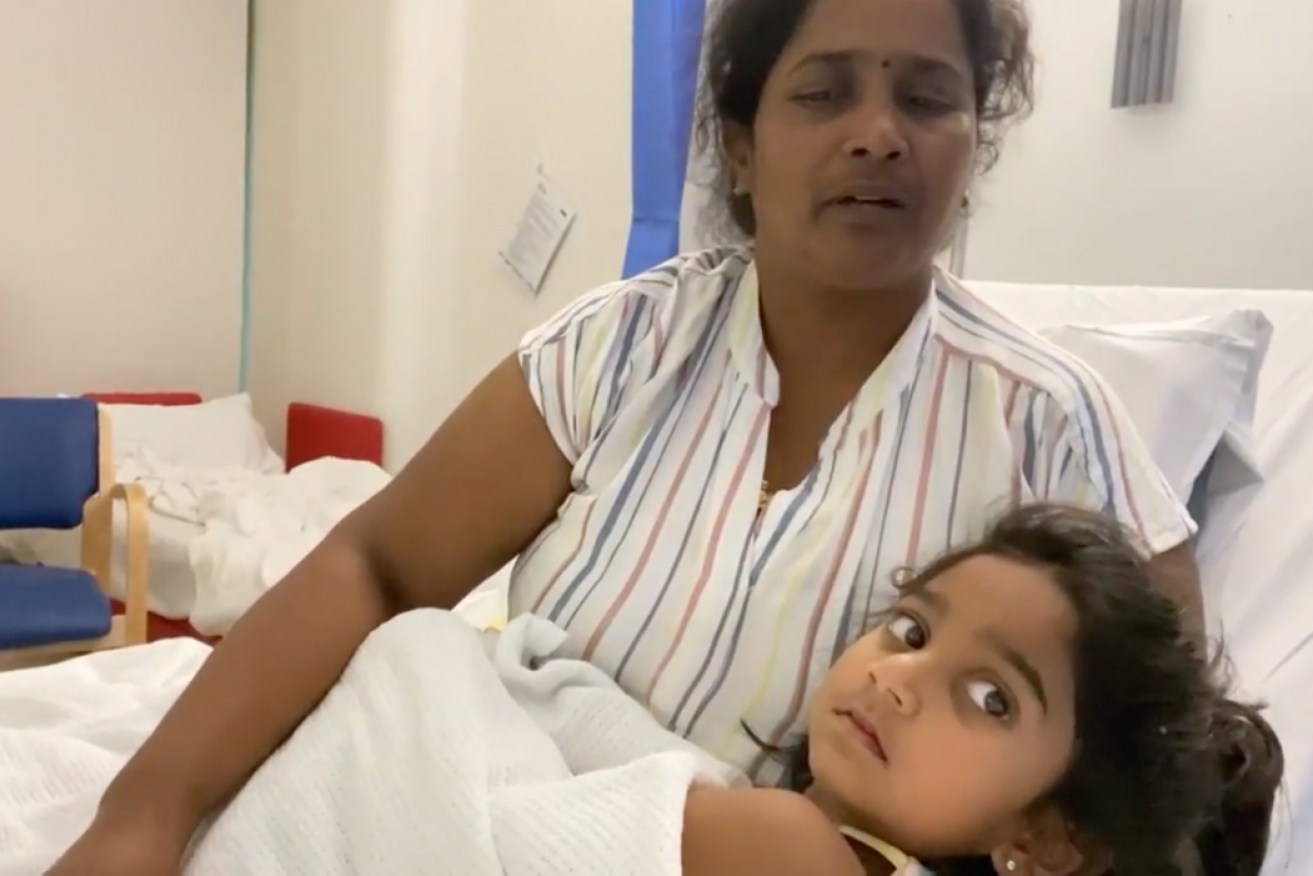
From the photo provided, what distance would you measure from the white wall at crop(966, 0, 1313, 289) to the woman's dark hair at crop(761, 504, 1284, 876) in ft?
3.61

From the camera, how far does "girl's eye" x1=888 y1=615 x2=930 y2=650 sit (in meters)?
0.85

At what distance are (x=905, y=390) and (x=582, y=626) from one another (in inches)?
11.8

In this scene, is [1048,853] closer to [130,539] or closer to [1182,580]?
[1182,580]

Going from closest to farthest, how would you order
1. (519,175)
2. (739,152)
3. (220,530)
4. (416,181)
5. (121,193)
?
(739,152) → (220,530) → (519,175) → (416,181) → (121,193)

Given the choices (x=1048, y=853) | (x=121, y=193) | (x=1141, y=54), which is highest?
(x=1141, y=54)

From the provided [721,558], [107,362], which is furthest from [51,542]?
[721,558]

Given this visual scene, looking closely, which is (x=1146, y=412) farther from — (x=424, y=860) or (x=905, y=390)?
(x=424, y=860)

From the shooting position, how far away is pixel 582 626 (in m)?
0.99

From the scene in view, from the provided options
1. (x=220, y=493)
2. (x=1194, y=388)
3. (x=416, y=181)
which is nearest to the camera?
(x=1194, y=388)

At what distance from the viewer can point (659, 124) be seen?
236cm

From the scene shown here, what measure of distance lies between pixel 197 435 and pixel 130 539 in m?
1.05

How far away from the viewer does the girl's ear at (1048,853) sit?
80cm

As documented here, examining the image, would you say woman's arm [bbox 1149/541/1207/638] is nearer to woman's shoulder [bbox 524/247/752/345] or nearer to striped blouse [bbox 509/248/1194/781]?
striped blouse [bbox 509/248/1194/781]

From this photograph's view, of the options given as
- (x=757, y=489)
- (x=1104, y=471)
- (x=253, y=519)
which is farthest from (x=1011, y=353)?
(x=253, y=519)
